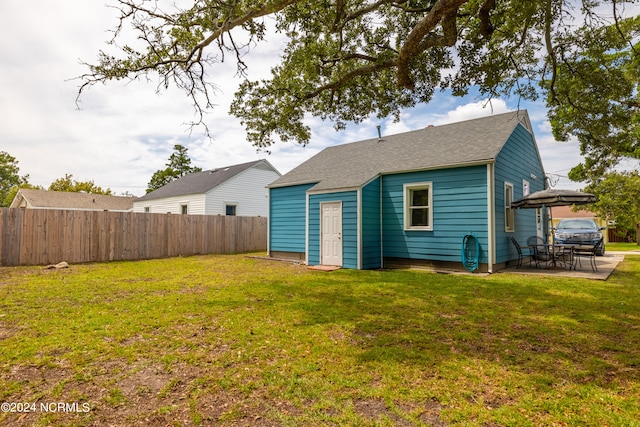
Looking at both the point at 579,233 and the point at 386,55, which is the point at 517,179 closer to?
the point at 579,233

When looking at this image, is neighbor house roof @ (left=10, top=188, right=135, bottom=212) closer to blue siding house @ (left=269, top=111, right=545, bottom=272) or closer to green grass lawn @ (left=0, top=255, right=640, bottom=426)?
blue siding house @ (left=269, top=111, right=545, bottom=272)

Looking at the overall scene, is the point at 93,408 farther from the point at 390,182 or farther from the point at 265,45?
the point at 390,182

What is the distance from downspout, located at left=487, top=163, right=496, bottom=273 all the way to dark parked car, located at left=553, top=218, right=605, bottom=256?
638 centimetres

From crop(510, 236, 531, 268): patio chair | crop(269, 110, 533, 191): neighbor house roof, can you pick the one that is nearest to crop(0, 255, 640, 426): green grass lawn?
crop(510, 236, 531, 268): patio chair

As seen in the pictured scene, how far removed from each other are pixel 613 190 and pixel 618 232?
5.75m

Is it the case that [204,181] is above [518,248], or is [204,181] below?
above

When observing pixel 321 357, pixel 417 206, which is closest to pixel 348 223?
pixel 417 206

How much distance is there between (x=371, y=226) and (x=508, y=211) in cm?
459

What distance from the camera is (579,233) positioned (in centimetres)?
1472

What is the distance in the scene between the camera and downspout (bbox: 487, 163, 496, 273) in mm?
9461

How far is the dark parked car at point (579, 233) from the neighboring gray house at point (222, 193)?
18.6m

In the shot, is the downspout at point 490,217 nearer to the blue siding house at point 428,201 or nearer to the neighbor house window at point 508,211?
the blue siding house at point 428,201

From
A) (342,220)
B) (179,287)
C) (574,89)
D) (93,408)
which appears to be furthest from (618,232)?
(93,408)

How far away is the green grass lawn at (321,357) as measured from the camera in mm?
2547
